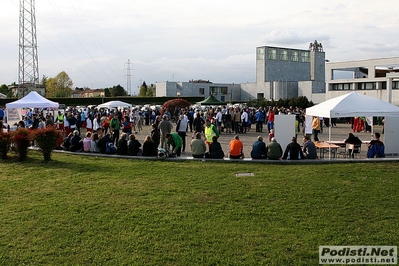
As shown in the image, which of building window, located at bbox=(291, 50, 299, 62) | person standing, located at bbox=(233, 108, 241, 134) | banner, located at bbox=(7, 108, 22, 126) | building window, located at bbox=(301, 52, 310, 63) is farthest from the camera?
building window, located at bbox=(301, 52, 310, 63)

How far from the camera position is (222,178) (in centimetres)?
1026

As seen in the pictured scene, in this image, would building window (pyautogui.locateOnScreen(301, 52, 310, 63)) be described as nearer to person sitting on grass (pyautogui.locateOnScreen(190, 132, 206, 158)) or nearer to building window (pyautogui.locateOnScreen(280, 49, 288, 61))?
building window (pyautogui.locateOnScreen(280, 49, 288, 61))

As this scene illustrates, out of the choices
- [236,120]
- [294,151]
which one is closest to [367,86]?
[236,120]

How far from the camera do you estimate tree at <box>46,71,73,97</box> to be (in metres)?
95.4

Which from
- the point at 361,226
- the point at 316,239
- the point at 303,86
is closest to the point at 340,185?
the point at 361,226

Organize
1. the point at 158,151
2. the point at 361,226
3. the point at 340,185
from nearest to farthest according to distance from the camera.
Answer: the point at 361,226, the point at 340,185, the point at 158,151

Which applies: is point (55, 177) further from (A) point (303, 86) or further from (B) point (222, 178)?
(A) point (303, 86)

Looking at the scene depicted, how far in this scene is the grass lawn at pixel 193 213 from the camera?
6.22 metres

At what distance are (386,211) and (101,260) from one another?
210 inches

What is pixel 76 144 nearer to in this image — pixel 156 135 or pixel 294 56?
pixel 156 135

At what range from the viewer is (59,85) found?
97.5 m

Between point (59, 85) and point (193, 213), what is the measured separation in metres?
96.6

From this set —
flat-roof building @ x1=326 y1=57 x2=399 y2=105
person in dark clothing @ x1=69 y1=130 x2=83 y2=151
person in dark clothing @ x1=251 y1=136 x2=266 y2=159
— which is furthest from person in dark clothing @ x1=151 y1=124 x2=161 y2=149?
flat-roof building @ x1=326 y1=57 x2=399 y2=105

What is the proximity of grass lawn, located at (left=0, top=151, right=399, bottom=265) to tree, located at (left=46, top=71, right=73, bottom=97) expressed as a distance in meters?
88.6
